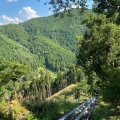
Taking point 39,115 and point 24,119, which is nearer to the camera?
point 24,119

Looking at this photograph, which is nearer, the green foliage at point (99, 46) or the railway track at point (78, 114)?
the railway track at point (78, 114)

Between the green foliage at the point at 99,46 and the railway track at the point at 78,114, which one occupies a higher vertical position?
the green foliage at the point at 99,46

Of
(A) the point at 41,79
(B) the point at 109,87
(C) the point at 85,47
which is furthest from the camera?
(A) the point at 41,79

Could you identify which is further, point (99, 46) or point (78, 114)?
point (99, 46)

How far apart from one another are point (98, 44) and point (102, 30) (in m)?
1.53

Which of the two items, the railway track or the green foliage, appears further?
the green foliage

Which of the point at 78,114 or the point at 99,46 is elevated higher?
the point at 99,46

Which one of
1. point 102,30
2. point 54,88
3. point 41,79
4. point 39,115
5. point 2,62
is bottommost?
point 54,88

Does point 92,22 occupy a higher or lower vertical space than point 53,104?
higher

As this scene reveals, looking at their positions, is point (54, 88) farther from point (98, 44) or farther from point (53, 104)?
point (53, 104)

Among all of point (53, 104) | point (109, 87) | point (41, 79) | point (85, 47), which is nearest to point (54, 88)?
point (41, 79)

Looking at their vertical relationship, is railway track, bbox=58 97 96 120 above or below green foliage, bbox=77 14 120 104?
below

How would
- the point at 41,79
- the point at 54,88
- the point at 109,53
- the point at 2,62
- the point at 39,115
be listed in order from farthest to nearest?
the point at 54,88, the point at 41,79, the point at 109,53, the point at 2,62, the point at 39,115

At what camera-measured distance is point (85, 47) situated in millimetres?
28172
